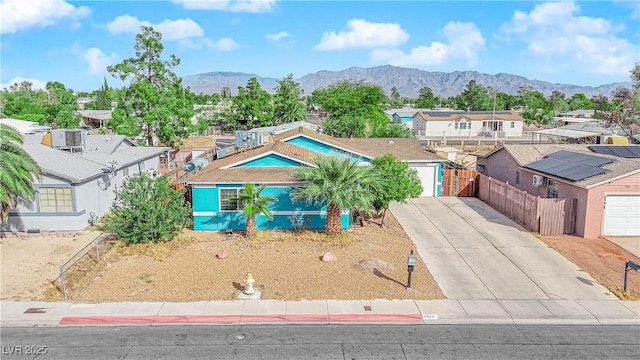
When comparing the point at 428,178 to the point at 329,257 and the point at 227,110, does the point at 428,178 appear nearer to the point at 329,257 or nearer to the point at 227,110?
the point at 329,257

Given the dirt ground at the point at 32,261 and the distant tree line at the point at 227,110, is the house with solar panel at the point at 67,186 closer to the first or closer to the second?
the dirt ground at the point at 32,261

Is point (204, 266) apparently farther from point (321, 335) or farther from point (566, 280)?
point (566, 280)

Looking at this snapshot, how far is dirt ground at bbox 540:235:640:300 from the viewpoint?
15.4 metres

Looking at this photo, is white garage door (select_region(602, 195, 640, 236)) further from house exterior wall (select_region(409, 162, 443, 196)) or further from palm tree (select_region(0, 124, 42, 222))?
palm tree (select_region(0, 124, 42, 222))

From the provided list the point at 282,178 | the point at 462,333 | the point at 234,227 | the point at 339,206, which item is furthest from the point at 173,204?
the point at 462,333

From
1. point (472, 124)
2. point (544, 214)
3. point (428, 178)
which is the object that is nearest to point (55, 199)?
point (428, 178)

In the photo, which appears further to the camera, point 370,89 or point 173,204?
point 370,89

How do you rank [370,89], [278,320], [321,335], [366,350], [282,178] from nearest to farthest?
[366,350] < [321,335] < [278,320] < [282,178] < [370,89]

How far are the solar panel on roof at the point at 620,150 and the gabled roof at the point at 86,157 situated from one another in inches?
1097

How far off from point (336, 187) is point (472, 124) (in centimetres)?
6119

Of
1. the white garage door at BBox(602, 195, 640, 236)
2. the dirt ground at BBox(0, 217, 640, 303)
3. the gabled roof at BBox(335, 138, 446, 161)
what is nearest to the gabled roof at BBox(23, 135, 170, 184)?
the dirt ground at BBox(0, 217, 640, 303)

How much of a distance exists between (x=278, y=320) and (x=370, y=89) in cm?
4779

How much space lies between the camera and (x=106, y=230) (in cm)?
2134

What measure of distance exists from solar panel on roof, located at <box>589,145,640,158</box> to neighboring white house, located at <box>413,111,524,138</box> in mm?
46024
